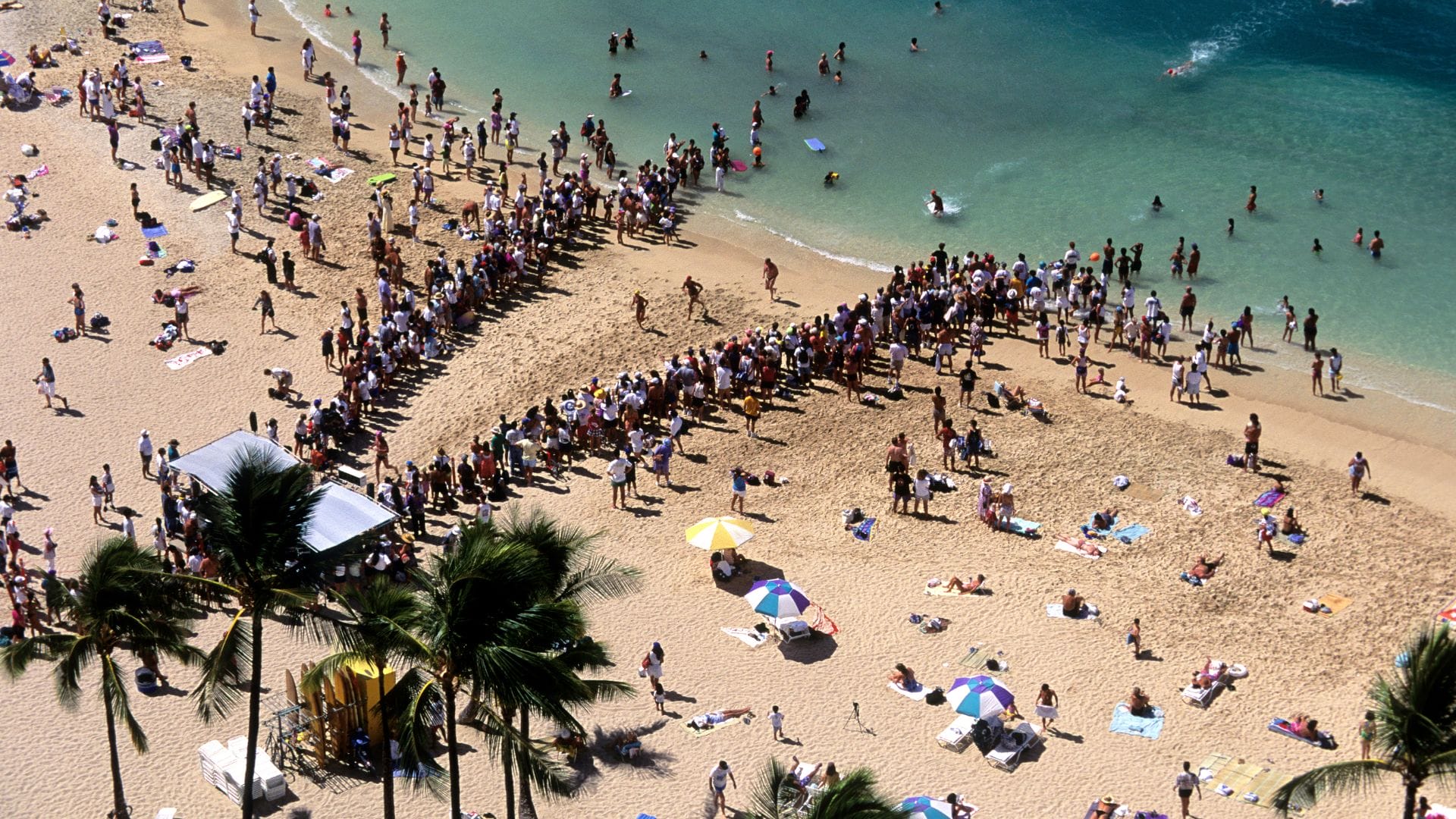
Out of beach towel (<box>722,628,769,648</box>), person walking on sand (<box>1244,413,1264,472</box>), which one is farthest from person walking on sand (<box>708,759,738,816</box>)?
person walking on sand (<box>1244,413,1264,472</box>)

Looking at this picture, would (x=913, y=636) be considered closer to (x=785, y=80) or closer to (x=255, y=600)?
(x=255, y=600)

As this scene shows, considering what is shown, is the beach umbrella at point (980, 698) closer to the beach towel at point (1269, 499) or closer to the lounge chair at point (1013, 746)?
the lounge chair at point (1013, 746)

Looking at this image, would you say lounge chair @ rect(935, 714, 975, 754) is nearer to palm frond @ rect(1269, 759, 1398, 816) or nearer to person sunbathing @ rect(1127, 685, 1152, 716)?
person sunbathing @ rect(1127, 685, 1152, 716)

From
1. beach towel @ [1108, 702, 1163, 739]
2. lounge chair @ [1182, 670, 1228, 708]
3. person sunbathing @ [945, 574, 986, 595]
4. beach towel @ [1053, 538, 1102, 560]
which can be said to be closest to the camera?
beach towel @ [1108, 702, 1163, 739]

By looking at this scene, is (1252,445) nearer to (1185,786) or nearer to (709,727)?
(1185,786)

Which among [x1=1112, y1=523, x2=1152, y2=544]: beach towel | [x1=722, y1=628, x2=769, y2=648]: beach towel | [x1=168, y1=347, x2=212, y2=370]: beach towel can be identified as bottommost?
[x1=168, y1=347, x2=212, y2=370]: beach towel

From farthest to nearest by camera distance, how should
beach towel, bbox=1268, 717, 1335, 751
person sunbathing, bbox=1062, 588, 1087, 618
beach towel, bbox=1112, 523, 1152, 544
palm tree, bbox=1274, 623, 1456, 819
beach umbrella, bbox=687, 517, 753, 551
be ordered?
beach towel, bbox=1112, 523, 1152, 544 → beach umbrella, bbox=687, 517, 753, 551 → person sunbathing, bbox=1062, 588, 1087, 618 → beach towel, bbox=1268, 717, 1335, 751 → palm tree, bbox=1274, 623, 1456, 819

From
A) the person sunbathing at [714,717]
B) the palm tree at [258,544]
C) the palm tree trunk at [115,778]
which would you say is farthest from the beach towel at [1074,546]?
the palm tree trunk at [115,778]

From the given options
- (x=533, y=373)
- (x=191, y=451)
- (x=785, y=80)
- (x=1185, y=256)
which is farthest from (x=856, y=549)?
(x=785, y=80)

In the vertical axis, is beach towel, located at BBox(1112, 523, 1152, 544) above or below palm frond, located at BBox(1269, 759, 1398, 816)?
below
